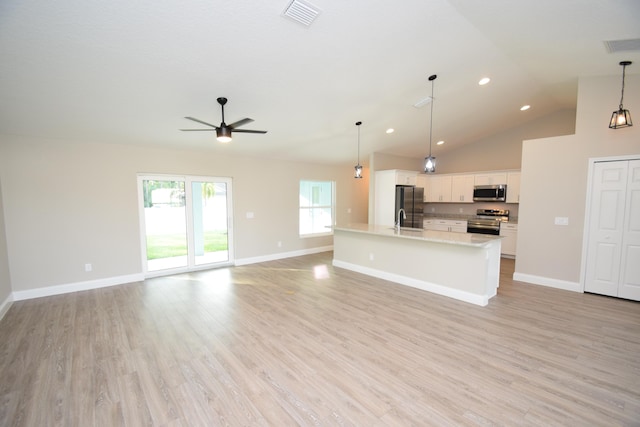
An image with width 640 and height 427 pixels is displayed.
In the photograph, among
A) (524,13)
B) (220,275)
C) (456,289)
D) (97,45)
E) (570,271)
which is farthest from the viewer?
(220,275)

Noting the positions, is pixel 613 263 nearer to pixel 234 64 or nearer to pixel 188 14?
pixel 234 64

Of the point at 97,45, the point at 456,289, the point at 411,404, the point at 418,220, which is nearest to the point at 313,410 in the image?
the point at 411,404

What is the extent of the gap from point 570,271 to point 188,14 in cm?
623

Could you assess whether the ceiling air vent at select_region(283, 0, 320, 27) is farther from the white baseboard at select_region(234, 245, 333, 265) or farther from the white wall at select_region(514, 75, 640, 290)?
the white baseboard at select_region(234, 245, 333, 265)

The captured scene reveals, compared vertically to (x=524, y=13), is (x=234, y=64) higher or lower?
lower

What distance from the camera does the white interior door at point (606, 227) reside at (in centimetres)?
393

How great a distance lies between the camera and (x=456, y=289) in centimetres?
400

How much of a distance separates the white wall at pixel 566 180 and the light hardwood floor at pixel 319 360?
0.61 meters

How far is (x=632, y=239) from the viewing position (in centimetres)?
384

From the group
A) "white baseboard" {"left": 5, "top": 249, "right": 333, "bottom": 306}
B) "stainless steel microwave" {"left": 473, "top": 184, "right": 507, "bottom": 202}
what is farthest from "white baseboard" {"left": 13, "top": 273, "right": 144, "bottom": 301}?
"stainless steel microwave" {"left": 473, "top": 184, "right": 507, "bottom": 202}

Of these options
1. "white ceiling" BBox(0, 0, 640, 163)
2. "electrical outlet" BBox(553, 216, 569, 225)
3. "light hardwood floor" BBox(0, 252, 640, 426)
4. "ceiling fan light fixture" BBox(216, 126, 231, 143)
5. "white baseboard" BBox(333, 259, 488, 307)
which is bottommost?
"light hardwood floor" BBox(0, 252, 640, 426)

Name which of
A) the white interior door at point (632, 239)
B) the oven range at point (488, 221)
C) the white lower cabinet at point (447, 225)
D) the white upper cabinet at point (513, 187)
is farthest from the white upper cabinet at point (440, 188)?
the white interior door at point (632, 239)

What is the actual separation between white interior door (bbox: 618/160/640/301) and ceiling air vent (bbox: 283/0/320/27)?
4885 mm

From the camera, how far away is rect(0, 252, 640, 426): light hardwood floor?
6.24 feet
